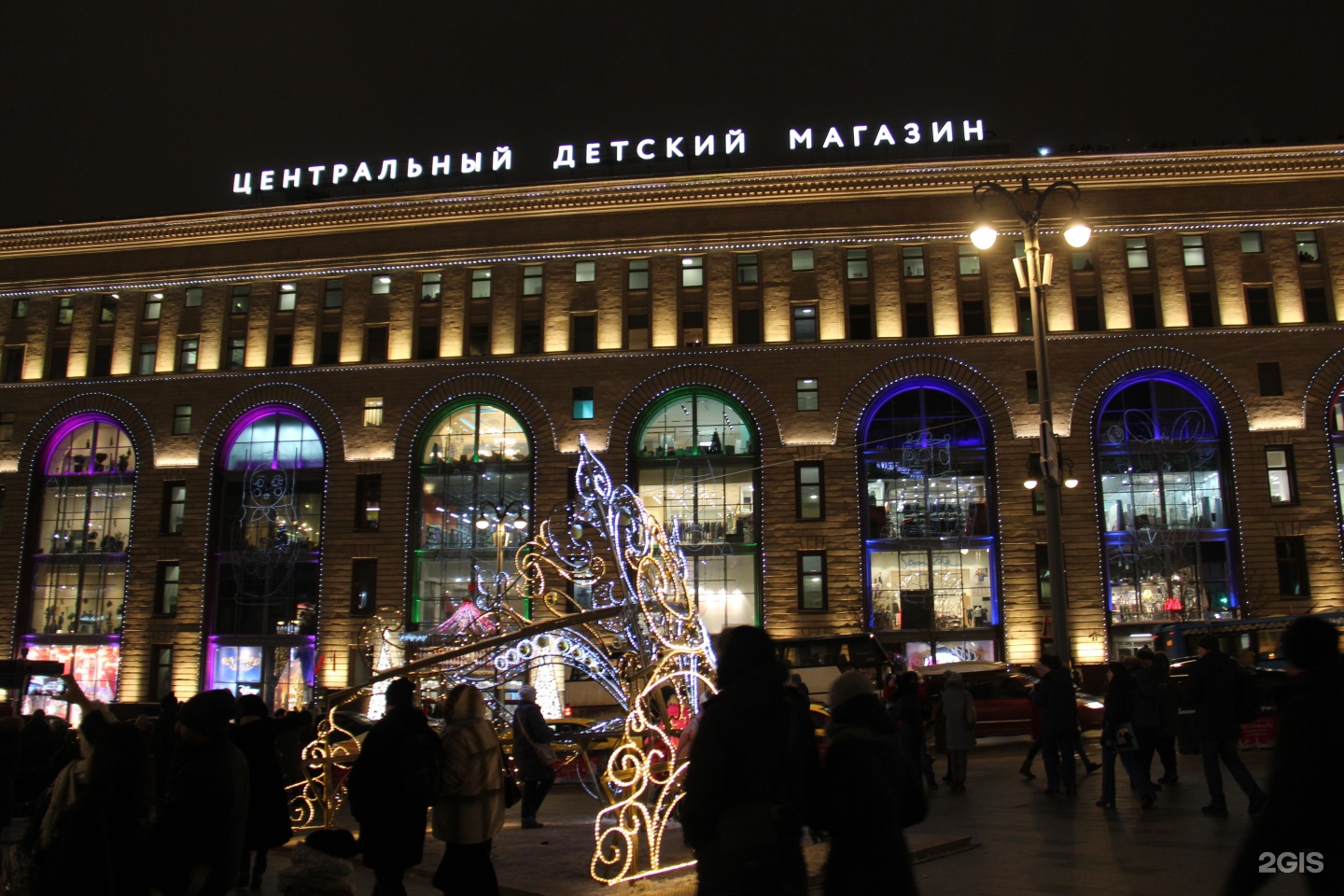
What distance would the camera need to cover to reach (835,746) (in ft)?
18.4

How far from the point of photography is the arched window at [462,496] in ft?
140

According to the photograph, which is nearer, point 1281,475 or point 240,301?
point 1281,475

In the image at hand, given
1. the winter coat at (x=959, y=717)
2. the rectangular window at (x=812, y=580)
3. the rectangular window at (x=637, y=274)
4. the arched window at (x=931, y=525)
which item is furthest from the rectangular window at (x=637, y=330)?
the winter coat at (x=959, y=717)

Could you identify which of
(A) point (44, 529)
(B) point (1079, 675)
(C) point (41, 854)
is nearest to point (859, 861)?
(C) point (41, 854)

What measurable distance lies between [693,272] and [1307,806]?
132ft

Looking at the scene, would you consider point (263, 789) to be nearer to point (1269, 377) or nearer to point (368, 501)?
point (368, 501)

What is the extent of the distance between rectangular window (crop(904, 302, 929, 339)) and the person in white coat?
3600 centimetres

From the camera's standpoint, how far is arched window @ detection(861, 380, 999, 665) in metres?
40.3

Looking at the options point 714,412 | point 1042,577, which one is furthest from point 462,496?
point 1042,577

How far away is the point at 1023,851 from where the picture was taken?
11742mm

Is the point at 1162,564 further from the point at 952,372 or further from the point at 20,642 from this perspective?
the point at 20,642

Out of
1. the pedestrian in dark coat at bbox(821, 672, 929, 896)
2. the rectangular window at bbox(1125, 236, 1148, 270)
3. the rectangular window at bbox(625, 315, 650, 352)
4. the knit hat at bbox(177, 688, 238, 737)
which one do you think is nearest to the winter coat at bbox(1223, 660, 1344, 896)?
the pedestrian in dark coat at bbox(821, 672, 929, 896)

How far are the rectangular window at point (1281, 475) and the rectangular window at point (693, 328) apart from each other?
20.7 meters

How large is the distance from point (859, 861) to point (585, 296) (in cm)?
4005
